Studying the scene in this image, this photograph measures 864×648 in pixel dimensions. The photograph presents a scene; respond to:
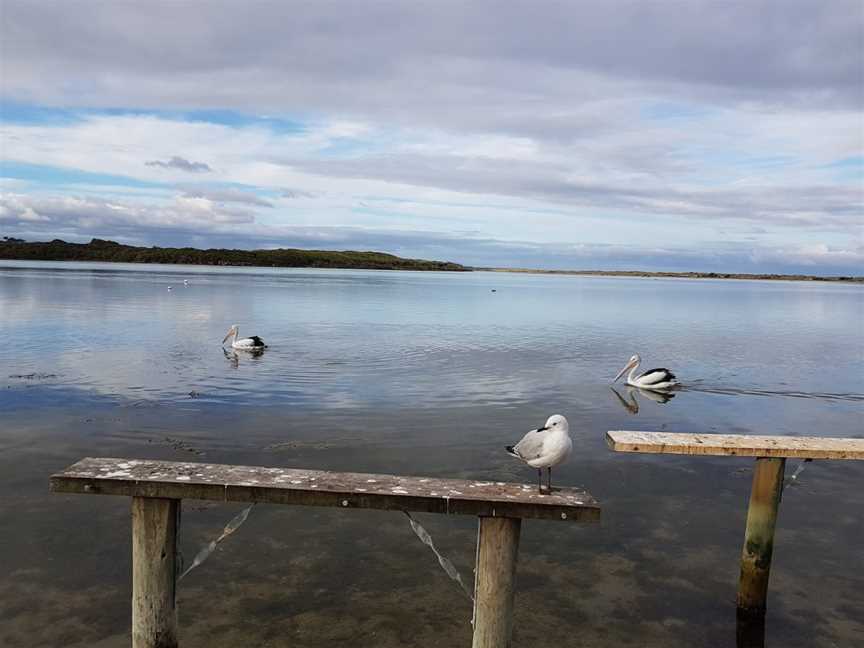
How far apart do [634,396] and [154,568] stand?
17.5 m

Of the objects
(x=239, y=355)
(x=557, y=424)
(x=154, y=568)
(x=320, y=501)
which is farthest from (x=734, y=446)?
(x=239, y=355)

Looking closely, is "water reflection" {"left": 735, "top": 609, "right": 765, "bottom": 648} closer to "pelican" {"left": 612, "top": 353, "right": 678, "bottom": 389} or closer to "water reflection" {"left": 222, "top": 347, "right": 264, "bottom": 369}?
"pelican" {"left": 612, "top": 353, "right": 678, "bottom": 389}

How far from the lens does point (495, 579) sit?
632 centimetres

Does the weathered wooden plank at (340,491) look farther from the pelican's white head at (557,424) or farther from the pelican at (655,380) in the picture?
the pelican at (655,380)

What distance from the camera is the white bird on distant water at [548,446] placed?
735 cm

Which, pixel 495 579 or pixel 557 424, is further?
pixel 557 424

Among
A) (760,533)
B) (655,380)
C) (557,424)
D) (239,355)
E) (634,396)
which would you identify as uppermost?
(557,424)

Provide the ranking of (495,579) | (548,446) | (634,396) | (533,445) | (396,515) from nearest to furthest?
Answer: (495,579) → (548,446) → (533,445) → (396,515) → (634,396)

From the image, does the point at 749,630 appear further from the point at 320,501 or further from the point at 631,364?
the point at 631,364

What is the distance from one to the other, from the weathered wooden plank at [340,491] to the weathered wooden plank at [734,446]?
1.60m

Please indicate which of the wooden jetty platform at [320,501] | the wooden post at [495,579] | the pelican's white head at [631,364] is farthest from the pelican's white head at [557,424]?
the pelican's white head at [631,364]

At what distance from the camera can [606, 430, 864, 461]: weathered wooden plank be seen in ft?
25.4

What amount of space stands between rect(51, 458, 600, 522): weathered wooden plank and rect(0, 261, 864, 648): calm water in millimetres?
2401

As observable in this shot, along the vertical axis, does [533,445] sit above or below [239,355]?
above
